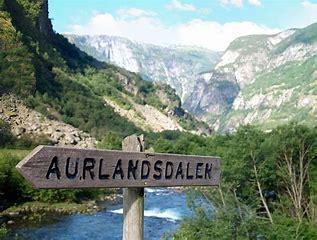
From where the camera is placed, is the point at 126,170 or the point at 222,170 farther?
the point at 222,170

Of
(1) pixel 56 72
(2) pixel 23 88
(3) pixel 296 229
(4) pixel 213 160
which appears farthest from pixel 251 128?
(1) pixel 56 72

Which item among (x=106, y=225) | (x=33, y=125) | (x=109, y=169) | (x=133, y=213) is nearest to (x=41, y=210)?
(x=106, y=225)

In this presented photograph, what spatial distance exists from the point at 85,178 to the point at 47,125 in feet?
323

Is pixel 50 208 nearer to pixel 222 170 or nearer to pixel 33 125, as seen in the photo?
pixel 222 170

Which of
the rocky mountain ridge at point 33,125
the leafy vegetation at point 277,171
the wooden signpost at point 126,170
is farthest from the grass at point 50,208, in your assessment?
the wooden signpost at point 126,170

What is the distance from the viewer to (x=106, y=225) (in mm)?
41750

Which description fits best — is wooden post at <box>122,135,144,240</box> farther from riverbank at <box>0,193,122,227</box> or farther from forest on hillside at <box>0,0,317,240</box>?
riverbank at <box>0,193,122,227</box>

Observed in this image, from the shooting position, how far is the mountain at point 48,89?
→ 105 m

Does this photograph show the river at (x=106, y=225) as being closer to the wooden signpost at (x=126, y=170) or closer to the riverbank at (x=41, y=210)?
the riverbank at (x=41, y=210)


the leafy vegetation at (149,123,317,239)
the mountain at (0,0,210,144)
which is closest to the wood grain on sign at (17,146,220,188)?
the leafy vegetation at (149,123,317,239)

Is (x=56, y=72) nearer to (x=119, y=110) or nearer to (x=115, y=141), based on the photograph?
(x=119, y=110)

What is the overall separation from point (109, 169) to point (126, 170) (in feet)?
0.92

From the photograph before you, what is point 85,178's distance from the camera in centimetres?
537

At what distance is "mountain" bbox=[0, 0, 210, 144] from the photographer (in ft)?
343
